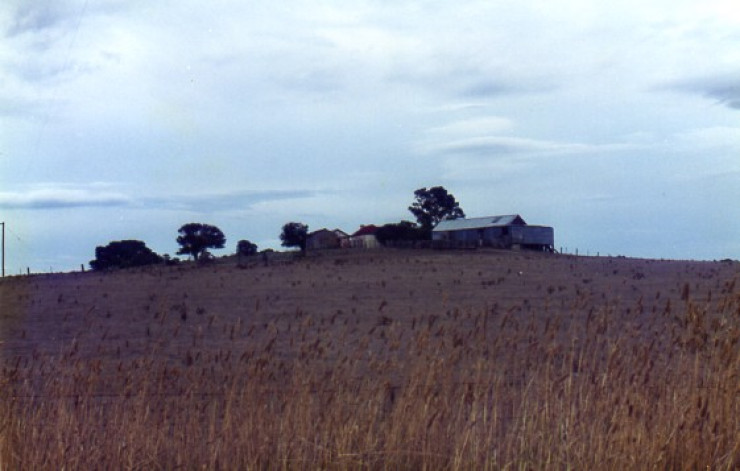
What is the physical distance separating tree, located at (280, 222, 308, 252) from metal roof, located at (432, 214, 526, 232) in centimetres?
1712

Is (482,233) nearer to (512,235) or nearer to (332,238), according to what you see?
(512,235)

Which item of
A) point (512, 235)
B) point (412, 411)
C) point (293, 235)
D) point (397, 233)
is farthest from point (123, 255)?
point (412, 411)

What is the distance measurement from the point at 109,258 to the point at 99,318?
3415 centimetres

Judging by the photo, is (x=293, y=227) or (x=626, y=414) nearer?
(x=626, y=414)

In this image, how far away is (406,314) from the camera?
1933 centimetres

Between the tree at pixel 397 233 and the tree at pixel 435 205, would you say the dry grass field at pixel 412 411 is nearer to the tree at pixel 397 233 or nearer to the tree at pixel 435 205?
the tree at pixel 397 233

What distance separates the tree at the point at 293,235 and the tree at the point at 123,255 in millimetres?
10943

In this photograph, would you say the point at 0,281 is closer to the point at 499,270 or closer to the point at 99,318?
the point at 99,318

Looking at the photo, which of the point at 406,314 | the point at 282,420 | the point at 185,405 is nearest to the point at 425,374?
the point at 282,420

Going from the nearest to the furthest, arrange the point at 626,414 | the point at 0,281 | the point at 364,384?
the point at 626,414, the point at 364,384, the point at 0,281

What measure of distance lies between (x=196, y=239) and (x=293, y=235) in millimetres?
8847

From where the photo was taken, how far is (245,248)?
52625 millimetres

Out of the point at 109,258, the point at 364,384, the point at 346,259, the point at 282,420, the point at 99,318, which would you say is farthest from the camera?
the point at 109,258

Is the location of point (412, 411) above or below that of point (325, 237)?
below
